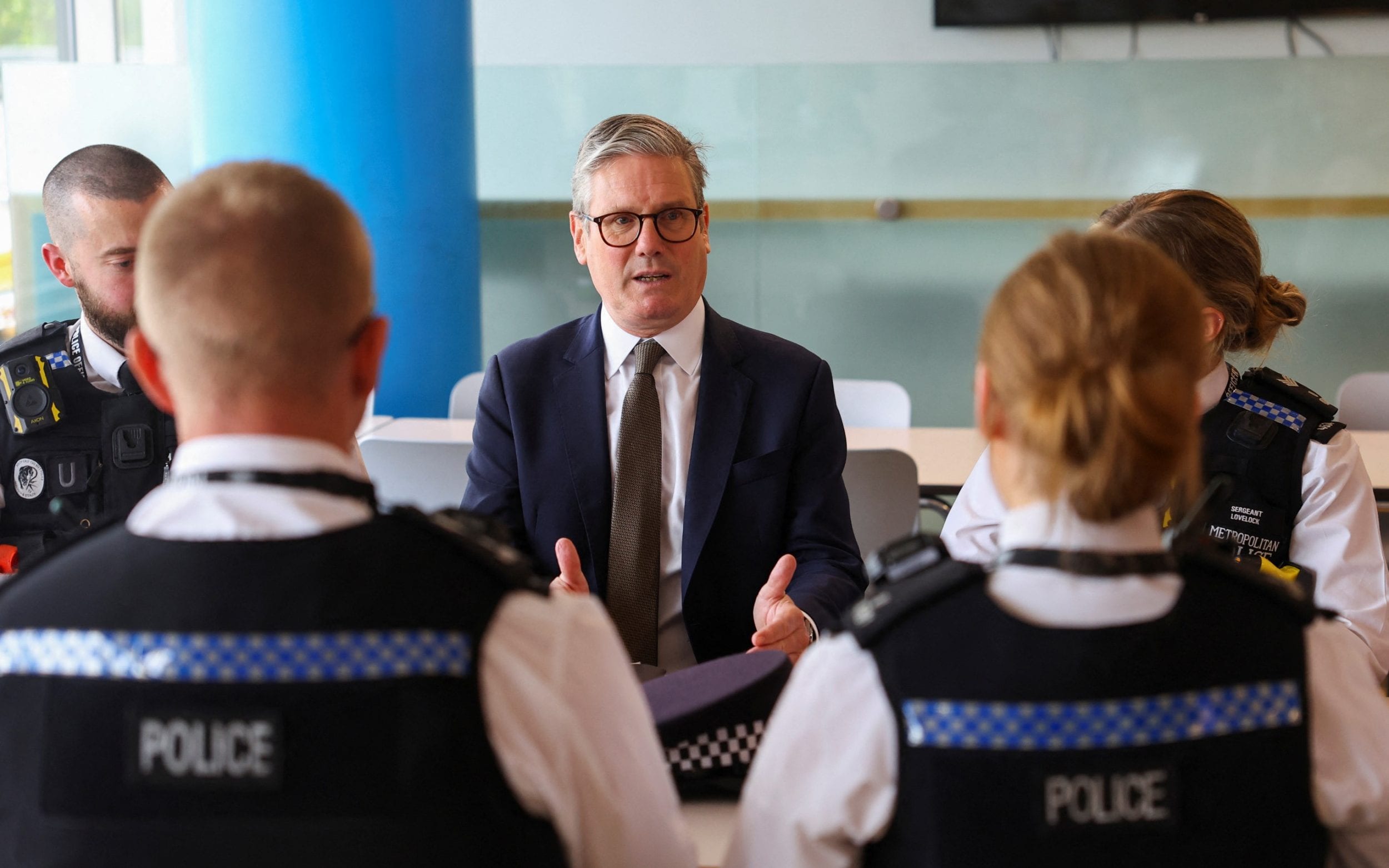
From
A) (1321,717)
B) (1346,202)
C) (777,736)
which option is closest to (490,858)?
(777,736)

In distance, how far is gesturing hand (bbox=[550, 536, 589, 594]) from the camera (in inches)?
68.2

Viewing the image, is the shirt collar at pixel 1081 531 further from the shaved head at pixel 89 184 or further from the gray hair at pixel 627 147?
the shaved head at pixel 89 184

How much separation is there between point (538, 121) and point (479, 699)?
4399 millimetres

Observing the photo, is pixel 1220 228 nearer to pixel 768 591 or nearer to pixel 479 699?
pixel 768 591

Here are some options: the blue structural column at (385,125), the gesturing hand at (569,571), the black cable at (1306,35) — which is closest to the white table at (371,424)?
the blue structural column at (385,125)

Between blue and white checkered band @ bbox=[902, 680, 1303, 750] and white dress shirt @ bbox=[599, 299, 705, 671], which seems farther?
white dress shirt @ bbox=[599, 299, 705, 671]

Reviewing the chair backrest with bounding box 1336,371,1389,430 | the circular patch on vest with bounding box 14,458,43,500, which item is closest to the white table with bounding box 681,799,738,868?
the circular patch on vest with bounding box 14,458,43,500

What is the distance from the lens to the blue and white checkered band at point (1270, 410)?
1.70 metres

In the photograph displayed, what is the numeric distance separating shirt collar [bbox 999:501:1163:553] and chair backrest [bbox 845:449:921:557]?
148 centimetres

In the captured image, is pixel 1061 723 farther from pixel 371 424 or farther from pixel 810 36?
pixel 810 36

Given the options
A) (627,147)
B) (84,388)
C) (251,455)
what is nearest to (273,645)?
(251,455)

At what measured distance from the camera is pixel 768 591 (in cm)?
169

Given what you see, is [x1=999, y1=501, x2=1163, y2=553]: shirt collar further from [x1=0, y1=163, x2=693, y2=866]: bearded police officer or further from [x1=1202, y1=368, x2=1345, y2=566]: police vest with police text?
[x1=1202, y1=368, x2=1345, y2=566]: police vest with police text

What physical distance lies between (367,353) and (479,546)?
19 centimetres
